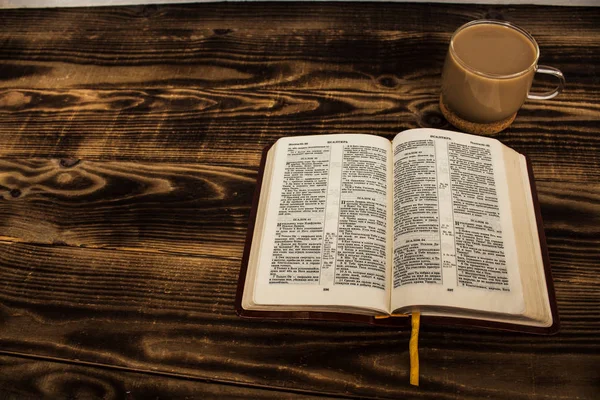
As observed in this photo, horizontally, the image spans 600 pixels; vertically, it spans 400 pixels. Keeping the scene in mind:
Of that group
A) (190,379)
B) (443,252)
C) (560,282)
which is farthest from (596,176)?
(190,379)

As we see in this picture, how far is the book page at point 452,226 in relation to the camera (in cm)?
64

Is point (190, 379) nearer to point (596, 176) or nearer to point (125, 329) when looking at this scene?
point (125, 329)

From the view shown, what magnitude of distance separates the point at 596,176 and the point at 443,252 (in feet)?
1.09

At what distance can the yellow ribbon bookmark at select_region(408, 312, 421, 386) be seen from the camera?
640 mm

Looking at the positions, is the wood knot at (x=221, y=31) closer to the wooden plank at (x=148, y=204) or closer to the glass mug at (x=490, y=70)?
the wooden plank at (x=148, y=204)

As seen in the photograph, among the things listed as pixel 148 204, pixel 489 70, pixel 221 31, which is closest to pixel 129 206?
pixel 148 204

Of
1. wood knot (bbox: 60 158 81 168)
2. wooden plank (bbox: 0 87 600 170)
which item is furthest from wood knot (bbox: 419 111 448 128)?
wood knot (bbox: 60 158 81 168)

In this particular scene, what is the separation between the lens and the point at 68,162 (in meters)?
0.90

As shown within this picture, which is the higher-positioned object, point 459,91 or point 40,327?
point 459,91

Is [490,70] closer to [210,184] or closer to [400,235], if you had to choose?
[400,235]

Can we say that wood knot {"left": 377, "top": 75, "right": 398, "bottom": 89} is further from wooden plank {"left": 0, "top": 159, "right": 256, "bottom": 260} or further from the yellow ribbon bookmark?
the yellow ribbon bookmark

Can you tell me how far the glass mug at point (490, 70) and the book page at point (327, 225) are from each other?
15 centimetres

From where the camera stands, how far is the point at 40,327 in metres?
0.73

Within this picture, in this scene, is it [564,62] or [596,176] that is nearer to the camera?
[596,176]
